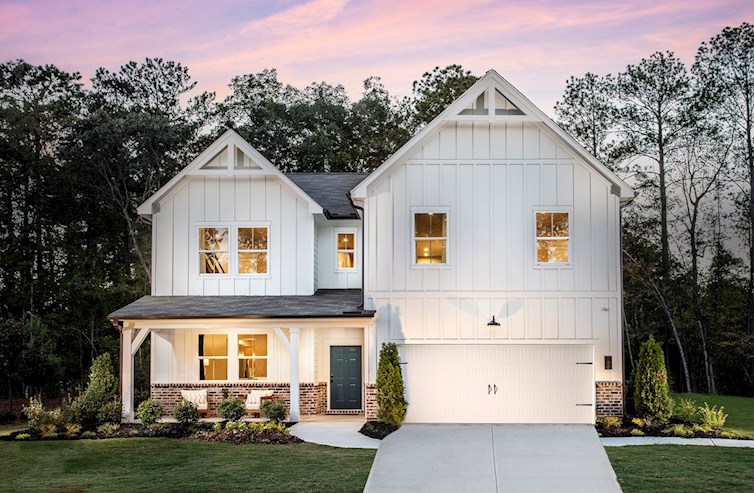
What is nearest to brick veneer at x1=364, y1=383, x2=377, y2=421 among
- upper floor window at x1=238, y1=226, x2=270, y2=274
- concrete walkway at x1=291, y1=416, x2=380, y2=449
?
concrete walkway at x1=291, y1=416, x2=380, y2=449

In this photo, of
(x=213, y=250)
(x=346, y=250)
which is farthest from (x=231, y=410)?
(x=346, y=250)

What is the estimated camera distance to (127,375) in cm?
2081

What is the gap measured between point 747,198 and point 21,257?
1077 inches

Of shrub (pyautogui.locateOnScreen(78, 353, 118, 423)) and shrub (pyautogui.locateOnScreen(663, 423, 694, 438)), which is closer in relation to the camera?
shrub (pyautogui.locateOnScreen(663, 423, 694, 438))

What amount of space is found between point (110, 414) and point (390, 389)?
6660 millimetres

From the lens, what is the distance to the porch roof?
20531 millimetres

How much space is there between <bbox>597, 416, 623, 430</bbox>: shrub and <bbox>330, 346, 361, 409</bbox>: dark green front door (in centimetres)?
618

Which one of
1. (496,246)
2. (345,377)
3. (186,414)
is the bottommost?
(186,414)

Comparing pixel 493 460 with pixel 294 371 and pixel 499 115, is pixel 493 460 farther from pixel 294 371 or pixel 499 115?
pixel 499 115

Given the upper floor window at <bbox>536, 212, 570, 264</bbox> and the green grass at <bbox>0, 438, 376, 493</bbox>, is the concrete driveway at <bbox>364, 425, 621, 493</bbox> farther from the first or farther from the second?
the upper floor window at <bbox>536, 212, 570, 264</bbox>

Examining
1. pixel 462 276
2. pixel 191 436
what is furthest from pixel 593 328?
pixel 191 436

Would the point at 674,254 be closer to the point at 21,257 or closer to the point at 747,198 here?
the point at 747,198

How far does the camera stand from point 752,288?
31875 mm

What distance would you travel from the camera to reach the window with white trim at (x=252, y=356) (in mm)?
22500
